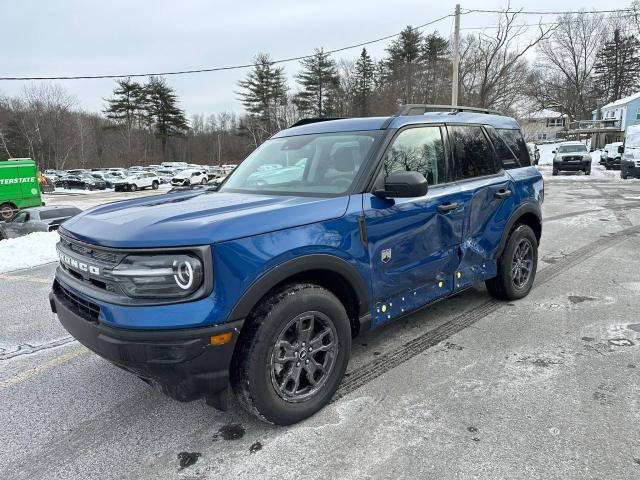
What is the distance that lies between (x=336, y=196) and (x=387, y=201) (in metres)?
0.38

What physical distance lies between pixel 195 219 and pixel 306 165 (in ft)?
4.26

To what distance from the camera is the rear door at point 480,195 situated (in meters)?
3.89

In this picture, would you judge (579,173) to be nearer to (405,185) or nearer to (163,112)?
(405,185)

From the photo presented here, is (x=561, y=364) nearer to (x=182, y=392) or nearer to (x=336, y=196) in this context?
(x=336, y=196)

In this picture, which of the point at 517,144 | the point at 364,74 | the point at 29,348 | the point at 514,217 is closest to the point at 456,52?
the point at 517,144

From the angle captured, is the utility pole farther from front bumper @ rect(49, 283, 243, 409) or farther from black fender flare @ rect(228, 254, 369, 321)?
front bumper @ rect(49, 283, 243, 409)

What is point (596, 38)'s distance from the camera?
6456 cm

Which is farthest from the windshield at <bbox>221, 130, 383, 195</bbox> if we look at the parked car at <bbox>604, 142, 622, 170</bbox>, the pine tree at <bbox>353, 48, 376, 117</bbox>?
the pine tree at <bbox>353, 48, 376, 117</bbox>

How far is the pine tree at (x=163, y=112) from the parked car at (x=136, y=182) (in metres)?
38.7

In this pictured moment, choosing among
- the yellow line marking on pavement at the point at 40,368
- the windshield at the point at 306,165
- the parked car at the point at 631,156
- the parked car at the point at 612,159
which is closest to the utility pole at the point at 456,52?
the parked car at the point at 631,156

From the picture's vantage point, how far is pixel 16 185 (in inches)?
866

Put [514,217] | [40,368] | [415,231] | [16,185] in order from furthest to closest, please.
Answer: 1. [16,185]
2. [514,217]
3. [40,368]
4. [415,231]

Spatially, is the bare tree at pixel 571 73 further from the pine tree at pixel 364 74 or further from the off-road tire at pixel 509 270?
the off-road tire at pixel 509 270

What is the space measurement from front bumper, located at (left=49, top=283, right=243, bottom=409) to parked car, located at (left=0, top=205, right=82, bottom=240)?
468 inches
